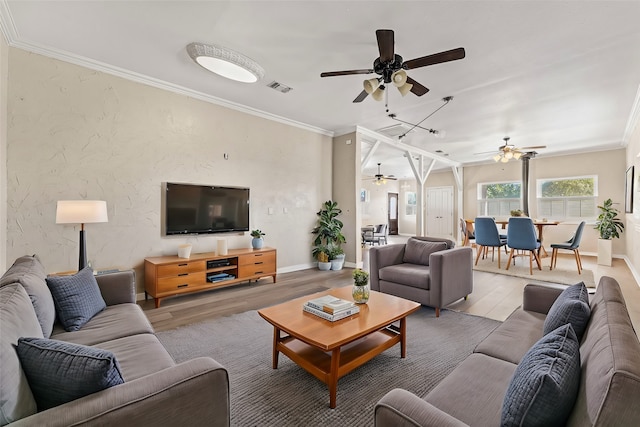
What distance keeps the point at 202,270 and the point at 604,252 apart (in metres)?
7.72

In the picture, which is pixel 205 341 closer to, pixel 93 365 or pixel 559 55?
pixel 93 365

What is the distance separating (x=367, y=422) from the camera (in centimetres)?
155

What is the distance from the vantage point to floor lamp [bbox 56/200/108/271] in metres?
2.68

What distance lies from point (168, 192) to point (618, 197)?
9629mm

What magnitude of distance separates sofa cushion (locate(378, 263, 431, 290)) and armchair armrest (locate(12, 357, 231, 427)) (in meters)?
2.56

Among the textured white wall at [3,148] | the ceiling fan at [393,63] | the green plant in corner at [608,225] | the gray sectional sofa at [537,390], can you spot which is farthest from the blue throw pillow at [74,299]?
the green plant in corner at [608,225]

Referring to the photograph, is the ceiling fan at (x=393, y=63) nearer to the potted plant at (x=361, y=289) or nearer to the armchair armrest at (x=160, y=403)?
the potted plant at (x=361, y=289)

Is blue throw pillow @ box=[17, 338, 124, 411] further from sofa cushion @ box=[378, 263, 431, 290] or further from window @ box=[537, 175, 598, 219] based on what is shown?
window @ box=[537, 175, 598, 219]

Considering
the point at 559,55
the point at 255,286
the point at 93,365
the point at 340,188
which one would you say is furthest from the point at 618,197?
the point at 93,365

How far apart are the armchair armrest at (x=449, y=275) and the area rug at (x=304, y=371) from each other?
0.23m

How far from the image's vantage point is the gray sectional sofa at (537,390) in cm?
67

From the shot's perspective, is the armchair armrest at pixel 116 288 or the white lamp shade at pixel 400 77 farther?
the white lamp shade at pixel 400 77

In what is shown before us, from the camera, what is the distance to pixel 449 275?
3111mm

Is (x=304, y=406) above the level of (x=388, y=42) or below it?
below
